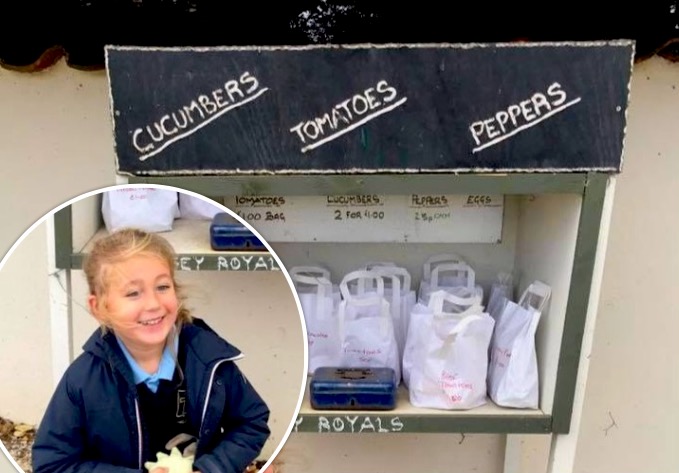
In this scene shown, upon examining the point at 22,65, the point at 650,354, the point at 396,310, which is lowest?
the point at 650,354

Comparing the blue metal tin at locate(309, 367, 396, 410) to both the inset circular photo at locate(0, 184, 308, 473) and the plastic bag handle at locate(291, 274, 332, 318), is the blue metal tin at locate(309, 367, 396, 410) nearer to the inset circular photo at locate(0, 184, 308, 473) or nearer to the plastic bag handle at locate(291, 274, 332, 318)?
the plastic bag handle at locate(291, 274, 332, 318)

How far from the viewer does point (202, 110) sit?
1.48m

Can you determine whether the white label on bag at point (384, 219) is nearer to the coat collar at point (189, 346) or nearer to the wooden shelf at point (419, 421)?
the wooden shelf at point (419, 421)

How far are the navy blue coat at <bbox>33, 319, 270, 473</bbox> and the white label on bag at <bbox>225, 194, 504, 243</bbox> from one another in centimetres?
82

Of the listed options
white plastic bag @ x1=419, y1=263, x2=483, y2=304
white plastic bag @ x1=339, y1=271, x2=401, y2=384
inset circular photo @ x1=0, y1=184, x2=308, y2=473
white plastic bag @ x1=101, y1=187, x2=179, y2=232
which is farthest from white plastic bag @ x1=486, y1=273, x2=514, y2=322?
white plastic bag @ x1=101, y1=187, x2=179, y2=232

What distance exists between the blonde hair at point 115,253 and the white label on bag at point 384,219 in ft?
2.88

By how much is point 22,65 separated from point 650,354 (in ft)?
5.89

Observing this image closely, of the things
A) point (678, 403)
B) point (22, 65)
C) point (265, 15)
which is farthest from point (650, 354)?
point (22, 65)

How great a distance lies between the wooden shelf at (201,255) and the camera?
3.91 feet

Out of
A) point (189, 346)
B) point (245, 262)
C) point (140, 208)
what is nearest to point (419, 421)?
point (245, 262)

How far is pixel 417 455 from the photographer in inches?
92.9

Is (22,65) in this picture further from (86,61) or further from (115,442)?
(115,442)

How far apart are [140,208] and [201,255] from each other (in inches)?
6.6

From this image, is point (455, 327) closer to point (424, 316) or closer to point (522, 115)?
point (424, 316)
